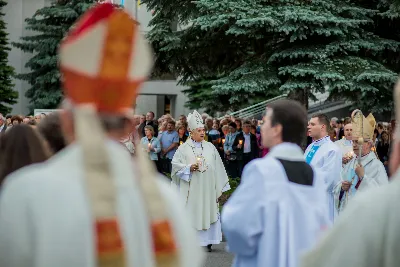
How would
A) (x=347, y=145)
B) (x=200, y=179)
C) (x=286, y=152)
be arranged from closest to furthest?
(x=286, y=152) < (x=347, y=145) < (x=200, y=179)

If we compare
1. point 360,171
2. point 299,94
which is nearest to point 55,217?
point 360,171

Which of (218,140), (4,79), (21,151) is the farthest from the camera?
(4,79)

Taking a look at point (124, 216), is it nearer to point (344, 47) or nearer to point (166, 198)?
point (166, 198)

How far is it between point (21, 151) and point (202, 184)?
387 inches

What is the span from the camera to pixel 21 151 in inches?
214

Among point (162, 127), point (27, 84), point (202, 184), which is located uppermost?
point (27, 84)

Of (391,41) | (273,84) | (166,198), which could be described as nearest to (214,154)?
(273,84)

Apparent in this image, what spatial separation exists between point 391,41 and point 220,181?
9247 mm

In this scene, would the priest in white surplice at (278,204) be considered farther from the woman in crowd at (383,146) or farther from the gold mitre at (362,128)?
the woman in crowd at (383,146)

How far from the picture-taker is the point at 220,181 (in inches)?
606

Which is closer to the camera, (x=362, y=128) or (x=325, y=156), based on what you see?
(x=362, y=128)

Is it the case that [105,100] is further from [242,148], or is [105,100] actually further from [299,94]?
[242,148]

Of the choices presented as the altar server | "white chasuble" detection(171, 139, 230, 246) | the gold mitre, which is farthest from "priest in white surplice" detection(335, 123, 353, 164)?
the altar server

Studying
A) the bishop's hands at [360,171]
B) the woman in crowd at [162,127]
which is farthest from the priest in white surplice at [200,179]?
the woman in crowd at [162,127]
